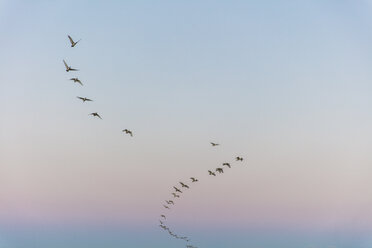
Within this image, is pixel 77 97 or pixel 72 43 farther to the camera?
pixel 77 97

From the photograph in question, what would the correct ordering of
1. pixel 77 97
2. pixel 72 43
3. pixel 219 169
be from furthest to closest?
pixel 219 169
pixel 77 97
pixel 72 43

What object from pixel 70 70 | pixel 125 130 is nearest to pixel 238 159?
pixel 125 130

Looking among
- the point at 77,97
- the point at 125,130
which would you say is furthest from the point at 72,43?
the point at 125,130

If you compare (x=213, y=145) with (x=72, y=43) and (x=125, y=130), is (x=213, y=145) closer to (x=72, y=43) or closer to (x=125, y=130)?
(x=125, y=130)

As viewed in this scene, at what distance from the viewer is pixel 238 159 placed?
174 meters

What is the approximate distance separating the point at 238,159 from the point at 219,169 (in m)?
17.3

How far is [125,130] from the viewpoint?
170500mm

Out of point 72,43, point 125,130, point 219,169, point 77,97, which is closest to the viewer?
point 72,43

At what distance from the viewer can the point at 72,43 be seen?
135000mm

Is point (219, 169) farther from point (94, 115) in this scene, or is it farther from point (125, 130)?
point (94, 115)

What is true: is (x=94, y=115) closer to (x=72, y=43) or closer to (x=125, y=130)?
(x=125, y=130)

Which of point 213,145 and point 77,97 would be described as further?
point 213,145

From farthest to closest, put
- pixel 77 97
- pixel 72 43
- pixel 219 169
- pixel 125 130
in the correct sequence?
1. pixel 219 169
2. pixel 125 130
3. pixel 77 97
4. pixel 72 43

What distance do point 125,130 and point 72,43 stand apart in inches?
1749
